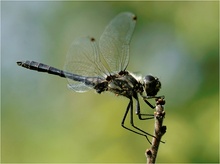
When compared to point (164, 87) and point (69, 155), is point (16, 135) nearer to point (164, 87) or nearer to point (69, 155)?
point (69, 155)

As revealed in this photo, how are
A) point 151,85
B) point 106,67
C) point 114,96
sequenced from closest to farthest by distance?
point 151,85
point 106,67
point 114,96

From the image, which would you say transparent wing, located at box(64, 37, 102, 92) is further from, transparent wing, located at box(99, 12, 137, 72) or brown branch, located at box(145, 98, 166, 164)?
brown branch, located at box(145, 98, 166, 164)

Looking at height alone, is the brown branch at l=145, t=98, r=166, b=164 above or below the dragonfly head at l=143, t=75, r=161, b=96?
below

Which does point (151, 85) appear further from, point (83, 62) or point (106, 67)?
point (83, 62)

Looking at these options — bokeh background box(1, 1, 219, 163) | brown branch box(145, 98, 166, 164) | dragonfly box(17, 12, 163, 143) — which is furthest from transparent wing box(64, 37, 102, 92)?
brown branch box(145, 98, 166, 164)

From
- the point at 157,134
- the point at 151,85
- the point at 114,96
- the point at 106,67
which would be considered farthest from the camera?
the point at 114,96

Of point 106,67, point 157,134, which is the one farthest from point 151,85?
point 157,134

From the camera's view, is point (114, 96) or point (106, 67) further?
point (114, 96)
